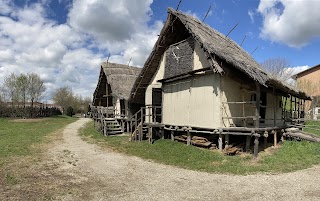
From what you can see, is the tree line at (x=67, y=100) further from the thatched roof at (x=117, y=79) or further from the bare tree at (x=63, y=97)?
the thatched roof at (x=117, y=79)

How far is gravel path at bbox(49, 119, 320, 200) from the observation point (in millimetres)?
6586

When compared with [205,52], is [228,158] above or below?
below

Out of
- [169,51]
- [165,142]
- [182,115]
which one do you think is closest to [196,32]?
[169,51]

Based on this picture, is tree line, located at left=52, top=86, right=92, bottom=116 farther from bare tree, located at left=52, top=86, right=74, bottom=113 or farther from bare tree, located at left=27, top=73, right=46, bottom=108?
bare tree, located at left=27, top=73, right=46, bottom=108

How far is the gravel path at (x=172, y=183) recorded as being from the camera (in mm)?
6586

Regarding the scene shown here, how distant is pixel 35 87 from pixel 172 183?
41.0m

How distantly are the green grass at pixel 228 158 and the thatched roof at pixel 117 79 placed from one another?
8132 mm

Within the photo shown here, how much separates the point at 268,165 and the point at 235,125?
2805 millimetres

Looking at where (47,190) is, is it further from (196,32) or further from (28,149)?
(196,32)

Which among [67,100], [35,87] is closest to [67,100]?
[67,100]

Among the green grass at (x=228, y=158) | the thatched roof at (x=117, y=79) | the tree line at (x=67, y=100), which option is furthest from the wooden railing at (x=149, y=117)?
the tree line at (x=67, y=100)

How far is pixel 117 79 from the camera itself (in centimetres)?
2236

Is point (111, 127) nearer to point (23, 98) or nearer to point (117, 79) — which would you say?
point (117, 79)

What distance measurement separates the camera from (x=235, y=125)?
1211 centimetres
